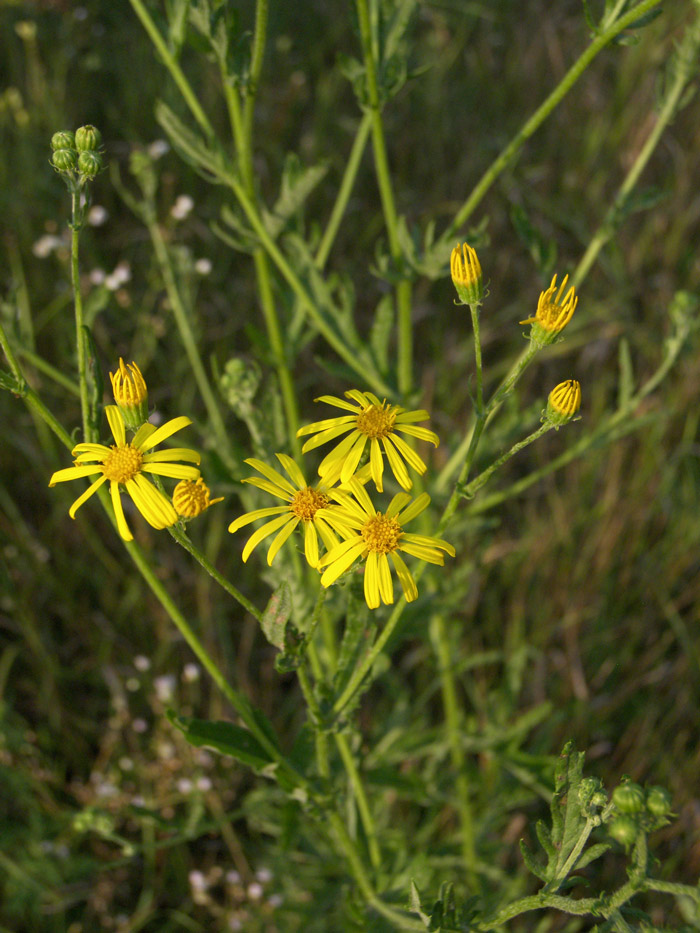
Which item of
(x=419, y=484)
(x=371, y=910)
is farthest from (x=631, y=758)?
(x=419, y=484)

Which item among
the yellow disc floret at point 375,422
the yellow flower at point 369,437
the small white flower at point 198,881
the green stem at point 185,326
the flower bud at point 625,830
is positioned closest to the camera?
the flower bud at point 625,830

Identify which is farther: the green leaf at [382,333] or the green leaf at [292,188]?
the green leaf at [382,333]

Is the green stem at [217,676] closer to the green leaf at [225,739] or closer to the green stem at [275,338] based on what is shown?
the green leaf at [225,739]

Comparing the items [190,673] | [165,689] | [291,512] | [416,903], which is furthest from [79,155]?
[190,673]

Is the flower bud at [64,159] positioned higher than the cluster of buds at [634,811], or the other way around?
the flower bud at [64,159]

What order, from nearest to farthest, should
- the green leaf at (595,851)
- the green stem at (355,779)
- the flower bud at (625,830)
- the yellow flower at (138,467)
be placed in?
the flower bud at (625,830)
the green leaf at (595,851)
the yellow flower at (138,467)
the green stem at (355,779)

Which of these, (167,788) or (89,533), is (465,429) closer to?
(89,533)

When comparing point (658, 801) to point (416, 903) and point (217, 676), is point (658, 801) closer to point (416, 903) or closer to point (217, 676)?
point (416, 903)

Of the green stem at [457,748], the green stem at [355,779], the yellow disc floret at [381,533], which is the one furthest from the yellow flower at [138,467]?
the green stem at [457,748]
